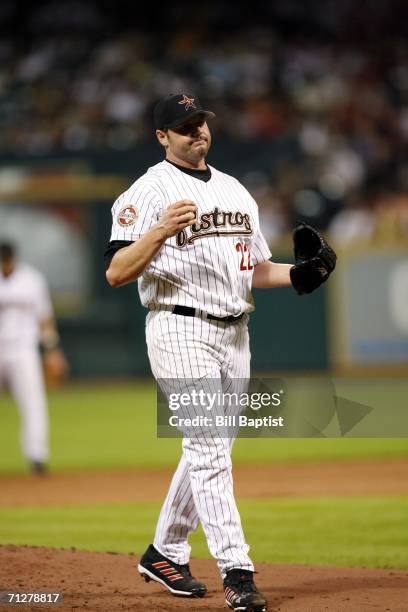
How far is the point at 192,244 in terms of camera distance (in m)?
4.47

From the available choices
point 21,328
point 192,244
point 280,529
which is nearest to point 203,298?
point 192,244

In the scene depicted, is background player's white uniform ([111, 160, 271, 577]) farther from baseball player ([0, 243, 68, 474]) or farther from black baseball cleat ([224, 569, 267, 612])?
baseball player ([0, 243, 68, 474])

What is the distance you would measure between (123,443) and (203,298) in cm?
792

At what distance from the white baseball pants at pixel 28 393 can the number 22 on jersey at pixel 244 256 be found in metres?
5.64

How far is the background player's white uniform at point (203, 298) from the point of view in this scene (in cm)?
432

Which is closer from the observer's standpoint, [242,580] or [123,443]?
[242,580]

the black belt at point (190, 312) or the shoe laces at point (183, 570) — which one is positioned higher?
the black belt at point (190, 312)

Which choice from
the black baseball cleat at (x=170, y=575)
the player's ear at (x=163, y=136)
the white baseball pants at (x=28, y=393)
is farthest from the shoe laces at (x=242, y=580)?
the white baseball pants at (x=28, y=393)

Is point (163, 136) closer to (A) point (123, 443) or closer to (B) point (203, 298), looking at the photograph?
(B) point (203, 298)

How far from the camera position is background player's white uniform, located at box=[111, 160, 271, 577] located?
14.2 feet

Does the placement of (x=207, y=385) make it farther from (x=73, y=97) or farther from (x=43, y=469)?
(x=73, y=97)

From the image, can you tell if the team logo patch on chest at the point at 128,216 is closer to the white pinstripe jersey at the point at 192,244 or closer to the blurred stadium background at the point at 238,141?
the white pinstripe jersey at the point at 192,244

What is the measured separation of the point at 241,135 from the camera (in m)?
18.9

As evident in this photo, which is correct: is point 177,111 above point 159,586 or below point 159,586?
above
